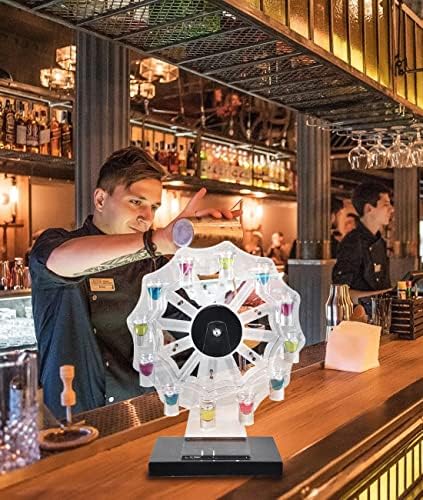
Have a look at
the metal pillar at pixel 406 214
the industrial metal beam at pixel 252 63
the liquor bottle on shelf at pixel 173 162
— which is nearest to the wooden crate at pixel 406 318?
the industrial metal beam at pixel 252 63

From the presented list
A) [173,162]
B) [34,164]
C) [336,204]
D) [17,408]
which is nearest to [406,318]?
[17,408]

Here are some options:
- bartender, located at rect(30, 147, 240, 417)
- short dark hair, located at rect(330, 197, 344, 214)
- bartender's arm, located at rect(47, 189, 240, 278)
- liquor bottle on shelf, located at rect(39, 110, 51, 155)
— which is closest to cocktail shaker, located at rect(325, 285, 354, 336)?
bartender, located at rect(30, 147, 240, 417)

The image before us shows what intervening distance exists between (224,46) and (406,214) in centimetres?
773

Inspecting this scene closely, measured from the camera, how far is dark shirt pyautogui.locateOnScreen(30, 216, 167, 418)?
197 cm

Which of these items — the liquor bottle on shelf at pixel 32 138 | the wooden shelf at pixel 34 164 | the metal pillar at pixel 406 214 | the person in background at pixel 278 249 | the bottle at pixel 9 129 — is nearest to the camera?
the wooden shelf at pixel 34 164

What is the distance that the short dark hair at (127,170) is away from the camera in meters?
1.97

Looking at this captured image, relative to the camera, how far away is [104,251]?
5.08ft

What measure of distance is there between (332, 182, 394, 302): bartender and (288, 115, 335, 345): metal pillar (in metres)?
1.18

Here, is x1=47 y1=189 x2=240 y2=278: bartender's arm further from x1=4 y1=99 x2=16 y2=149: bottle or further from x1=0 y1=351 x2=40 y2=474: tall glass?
x1=4 y1=99 x2=16 y2=149: bottle

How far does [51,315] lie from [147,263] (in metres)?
0.38

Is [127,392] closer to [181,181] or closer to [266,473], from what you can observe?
[266,473]

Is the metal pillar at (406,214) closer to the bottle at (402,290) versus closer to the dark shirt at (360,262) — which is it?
the dark shirt at (360,262)

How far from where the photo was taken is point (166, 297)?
1220mm

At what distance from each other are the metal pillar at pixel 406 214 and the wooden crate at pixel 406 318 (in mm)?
6553
